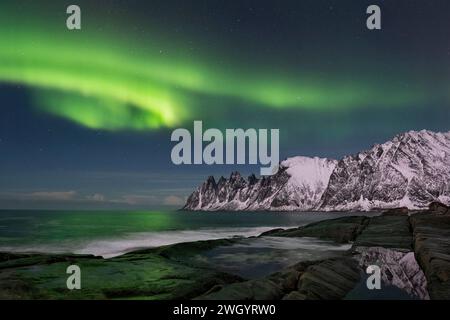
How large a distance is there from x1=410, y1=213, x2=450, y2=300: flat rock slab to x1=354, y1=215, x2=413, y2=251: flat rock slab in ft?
2.60

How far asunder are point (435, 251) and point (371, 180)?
17474 cm

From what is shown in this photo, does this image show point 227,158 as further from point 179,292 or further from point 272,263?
point 179,292

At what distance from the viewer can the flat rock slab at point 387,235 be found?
3006 cm

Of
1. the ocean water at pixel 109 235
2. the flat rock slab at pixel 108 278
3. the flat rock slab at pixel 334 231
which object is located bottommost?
the ocean water at pixel 109 235

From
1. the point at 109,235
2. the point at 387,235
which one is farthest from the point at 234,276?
the point at 109,235

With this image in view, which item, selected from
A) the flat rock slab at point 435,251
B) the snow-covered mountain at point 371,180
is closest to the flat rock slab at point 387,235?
the flat rock slab at point 435,251

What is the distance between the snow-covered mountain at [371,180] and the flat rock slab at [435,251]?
6413 cm

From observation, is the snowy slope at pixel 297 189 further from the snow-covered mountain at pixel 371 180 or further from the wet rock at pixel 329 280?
the wet rock at pixel 329 280

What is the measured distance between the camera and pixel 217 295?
17766 mm

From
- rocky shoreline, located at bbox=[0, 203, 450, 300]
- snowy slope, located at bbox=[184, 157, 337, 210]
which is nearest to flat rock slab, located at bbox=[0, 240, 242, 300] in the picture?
rocky shoreline, located at bbox=[0, 203, 450, 300]
